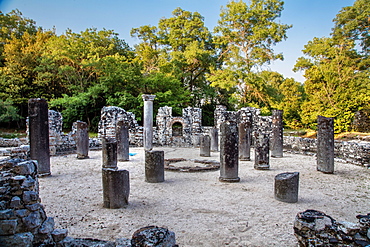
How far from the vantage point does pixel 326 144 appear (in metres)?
10.1

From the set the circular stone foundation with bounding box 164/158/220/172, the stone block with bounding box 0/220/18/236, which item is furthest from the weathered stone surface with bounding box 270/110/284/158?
the stone block with bounding box 0/220/18/236

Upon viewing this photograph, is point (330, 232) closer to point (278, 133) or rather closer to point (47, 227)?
point (47, 227)

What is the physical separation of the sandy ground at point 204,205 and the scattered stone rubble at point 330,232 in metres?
0.78

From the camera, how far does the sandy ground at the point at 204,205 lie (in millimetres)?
4922

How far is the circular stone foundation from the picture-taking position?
10.8 m

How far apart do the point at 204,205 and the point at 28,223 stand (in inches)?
152

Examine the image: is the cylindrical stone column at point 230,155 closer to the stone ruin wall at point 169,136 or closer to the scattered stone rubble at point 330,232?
the scattered stone rubble at point 330,232

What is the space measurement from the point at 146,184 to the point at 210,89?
23.0m

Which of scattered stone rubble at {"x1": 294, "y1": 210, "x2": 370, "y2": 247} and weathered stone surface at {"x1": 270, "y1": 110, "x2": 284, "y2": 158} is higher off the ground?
weathered stone surface at {"x1": 270, "y1": 110, "x2": 284, "y2": 158}

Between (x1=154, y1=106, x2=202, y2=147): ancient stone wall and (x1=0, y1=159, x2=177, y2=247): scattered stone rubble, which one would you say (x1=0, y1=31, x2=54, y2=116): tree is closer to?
(x1=154, y1=106, x2=202, y2=147): ancient stone wall

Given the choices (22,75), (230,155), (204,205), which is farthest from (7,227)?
(22,75)

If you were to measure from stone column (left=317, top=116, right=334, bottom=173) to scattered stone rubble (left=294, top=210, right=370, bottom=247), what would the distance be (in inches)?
271

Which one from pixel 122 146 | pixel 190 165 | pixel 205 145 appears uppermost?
pixel 122 146

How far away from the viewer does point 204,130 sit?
868 inches
